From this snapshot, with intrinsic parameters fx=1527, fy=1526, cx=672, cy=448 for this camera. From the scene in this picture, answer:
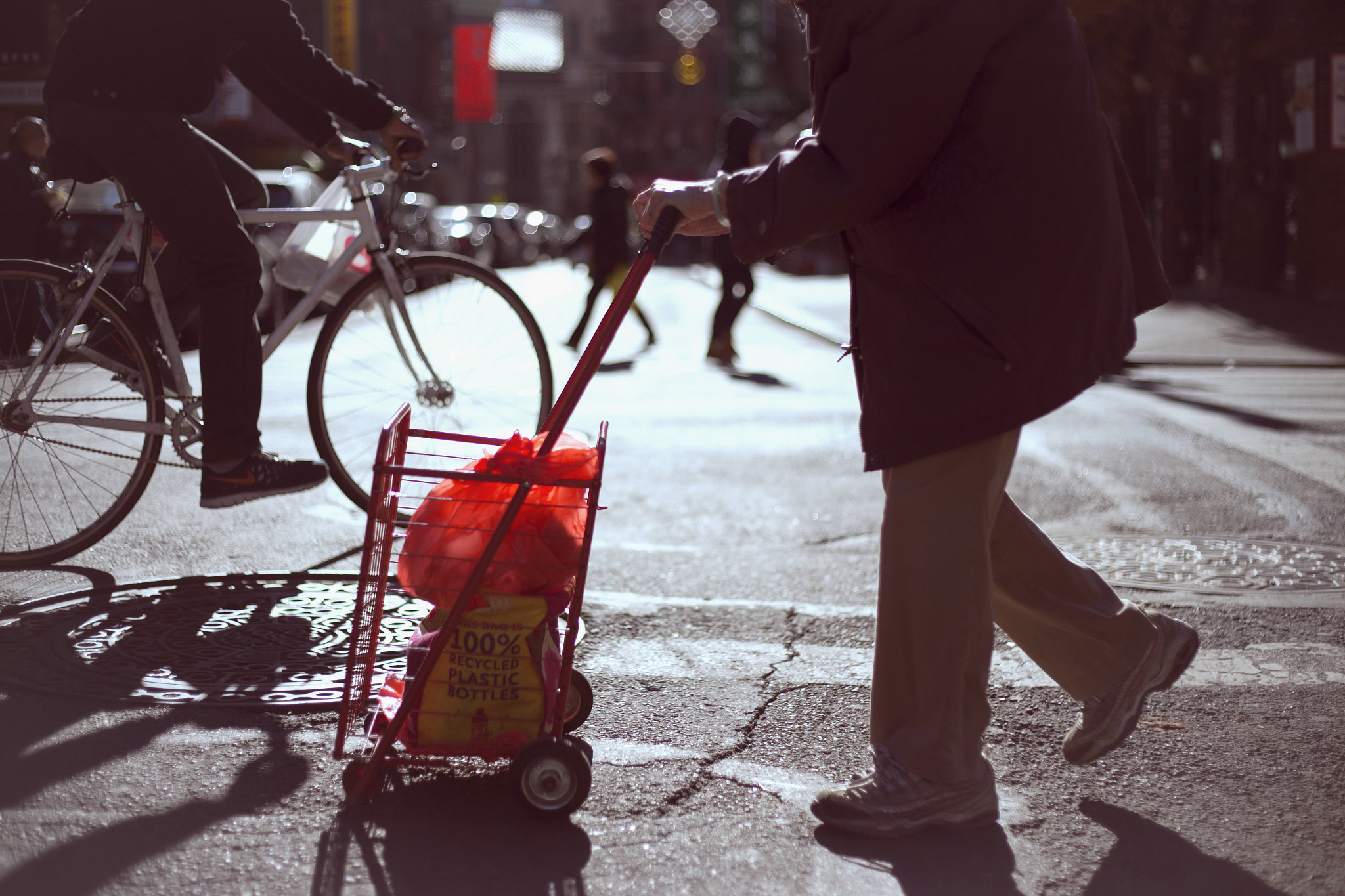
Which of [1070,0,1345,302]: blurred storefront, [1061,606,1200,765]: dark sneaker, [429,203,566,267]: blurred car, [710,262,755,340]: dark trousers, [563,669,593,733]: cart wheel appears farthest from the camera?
[429,203,566,267]: blurred car

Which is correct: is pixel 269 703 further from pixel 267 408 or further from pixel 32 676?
pixel 267 408

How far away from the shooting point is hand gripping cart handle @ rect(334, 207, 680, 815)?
267cm

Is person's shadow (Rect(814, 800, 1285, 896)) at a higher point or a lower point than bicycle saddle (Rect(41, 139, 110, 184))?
lower

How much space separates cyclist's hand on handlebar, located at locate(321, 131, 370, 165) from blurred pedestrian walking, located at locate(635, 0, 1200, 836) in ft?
7.98

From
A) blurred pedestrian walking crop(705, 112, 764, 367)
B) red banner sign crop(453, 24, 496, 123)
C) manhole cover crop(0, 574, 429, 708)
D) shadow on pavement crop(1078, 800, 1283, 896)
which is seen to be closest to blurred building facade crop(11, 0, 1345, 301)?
blurred pedestrian walking crop(705, 112, 764, 367)

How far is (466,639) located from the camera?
281 centimetres

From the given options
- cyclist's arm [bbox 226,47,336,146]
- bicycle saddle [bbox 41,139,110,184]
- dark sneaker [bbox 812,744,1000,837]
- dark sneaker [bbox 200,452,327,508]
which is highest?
cyclist's arm [bbox 226,47,336,146]

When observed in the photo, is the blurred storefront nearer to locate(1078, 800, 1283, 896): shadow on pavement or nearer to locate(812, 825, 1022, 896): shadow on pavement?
locate(1078, 800, 1283, 896): shadow on pavement

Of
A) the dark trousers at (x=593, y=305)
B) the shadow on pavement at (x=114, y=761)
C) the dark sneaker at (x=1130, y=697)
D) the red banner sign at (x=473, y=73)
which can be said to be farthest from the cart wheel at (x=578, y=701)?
the red banner sign at (x=473, y=73)

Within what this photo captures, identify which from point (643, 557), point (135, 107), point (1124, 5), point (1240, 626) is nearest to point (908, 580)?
point (1240, 626)

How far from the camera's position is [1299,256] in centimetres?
1880

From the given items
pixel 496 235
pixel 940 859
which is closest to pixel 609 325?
pixel 940 859

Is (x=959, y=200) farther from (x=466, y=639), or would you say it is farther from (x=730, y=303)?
(x=730, y=303)

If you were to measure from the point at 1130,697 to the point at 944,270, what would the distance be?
37.3 inches
